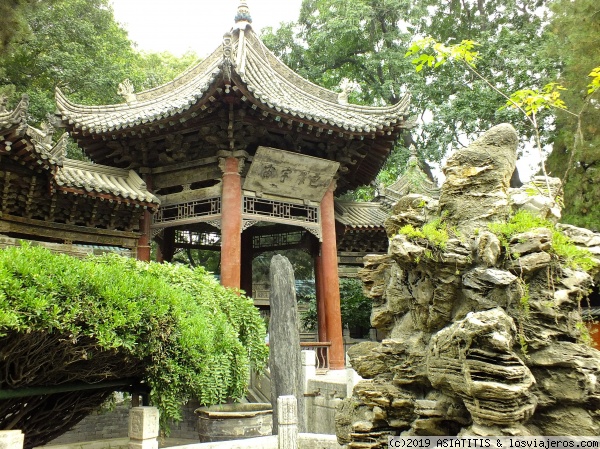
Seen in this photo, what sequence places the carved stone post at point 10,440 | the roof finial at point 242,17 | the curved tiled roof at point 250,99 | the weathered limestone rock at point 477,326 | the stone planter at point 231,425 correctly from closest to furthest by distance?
the weathered limestone rock at point 477,326 < the carved stone post at point 10,440 < the stone planter at point 231,425 < the curved tiled roof at point 250,99 < the roof finial at point 242,17

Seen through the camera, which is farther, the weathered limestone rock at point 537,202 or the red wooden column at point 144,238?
the red wooden column at point 144,238

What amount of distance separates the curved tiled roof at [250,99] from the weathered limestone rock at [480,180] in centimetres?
480

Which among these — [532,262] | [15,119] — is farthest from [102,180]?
[532,262]

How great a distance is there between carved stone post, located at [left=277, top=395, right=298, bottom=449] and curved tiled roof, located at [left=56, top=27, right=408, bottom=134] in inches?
206

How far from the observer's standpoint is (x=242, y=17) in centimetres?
1394

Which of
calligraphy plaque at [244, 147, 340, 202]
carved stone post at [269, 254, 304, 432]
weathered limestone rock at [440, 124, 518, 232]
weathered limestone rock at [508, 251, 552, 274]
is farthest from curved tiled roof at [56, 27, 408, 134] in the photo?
weathered limestone rock at [508, 251, 552, 274]

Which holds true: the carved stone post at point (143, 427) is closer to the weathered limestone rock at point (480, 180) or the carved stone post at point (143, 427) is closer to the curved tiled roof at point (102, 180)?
the weathered limestone rock at point (480, 180)

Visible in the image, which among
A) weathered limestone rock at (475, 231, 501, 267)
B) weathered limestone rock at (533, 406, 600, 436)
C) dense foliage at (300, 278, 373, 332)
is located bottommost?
weathered limestone rock at (533, 406, 600, 436)

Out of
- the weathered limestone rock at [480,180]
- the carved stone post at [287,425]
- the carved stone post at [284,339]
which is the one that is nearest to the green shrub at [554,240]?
the weathered limestone rock at [480,180]

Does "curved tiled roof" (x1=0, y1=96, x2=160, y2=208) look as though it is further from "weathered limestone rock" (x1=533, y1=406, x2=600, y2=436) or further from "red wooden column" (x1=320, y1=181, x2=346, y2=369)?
"weathered limestone rock" (x1=533, y1=406, x2=600, y2=436)

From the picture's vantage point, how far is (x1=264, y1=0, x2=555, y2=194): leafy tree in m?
19.2

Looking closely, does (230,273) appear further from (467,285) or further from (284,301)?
(467,285)

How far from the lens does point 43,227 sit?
845 centimetres

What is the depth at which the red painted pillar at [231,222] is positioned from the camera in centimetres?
910
